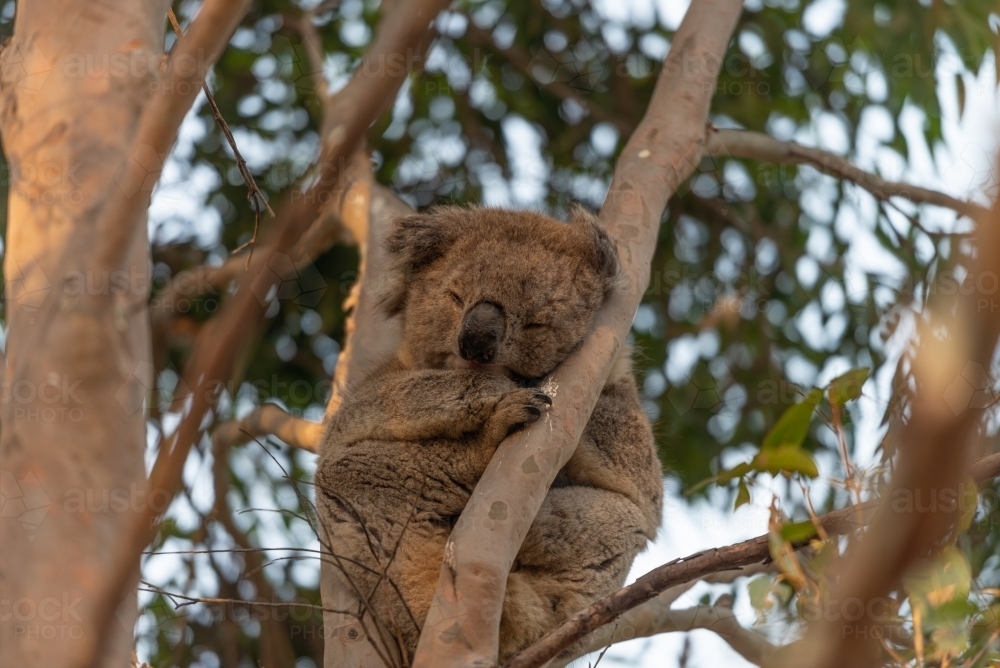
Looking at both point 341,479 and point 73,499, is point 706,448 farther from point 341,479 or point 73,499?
point 73,499

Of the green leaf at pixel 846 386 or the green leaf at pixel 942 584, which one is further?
the green leaf at pixel 846 386

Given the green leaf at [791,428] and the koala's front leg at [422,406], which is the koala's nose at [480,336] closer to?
the koala's front leg at [422,406]

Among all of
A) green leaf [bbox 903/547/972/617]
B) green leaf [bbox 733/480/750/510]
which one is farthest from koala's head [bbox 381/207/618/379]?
green leaf [bbox 903/547/972/617]

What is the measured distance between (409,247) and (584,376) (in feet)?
3.16

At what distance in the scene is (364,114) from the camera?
81 cm

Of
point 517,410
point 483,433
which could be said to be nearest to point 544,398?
point 517,410

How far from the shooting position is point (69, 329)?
196cm

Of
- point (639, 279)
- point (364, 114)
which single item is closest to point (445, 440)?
point (639, 279)

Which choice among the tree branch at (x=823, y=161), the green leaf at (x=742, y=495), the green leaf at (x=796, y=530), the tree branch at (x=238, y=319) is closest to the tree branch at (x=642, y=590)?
the green leaf at (x=796, y=530)

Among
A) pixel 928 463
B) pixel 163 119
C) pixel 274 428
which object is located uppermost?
pixel 274 428

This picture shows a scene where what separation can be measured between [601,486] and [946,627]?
3.55 ft

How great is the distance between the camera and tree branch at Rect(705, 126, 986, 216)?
11.5 ft

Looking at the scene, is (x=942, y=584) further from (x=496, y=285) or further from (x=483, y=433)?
(x=496, y=285)

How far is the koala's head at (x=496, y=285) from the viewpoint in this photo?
2.74m
